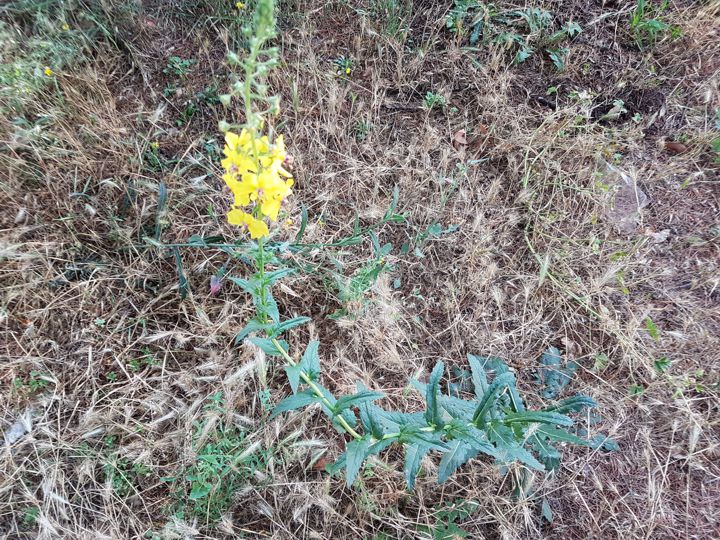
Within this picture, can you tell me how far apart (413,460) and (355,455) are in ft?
0.69

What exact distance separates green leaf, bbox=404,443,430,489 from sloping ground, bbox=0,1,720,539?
1.21ft

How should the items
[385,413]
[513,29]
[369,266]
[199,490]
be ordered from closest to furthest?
[385,413] < [199,490] < [369,266] < [513,29]

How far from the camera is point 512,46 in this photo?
9.86 feet

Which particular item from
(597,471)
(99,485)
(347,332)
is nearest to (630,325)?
(597,471)

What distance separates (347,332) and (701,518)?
5.70ft

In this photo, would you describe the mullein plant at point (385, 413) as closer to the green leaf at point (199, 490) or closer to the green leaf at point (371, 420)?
the green leaf at point (371, 420)

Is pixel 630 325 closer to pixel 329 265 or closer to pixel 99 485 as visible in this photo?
pixel 329 265

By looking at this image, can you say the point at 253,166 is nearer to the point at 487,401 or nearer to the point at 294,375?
the point at 294,375

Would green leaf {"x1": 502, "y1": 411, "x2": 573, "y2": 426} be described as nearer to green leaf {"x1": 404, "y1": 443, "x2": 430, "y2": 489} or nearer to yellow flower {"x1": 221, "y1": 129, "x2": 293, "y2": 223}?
green leaf {"x1": 404, "y1": 443, "x2": 430, "y2": 489}

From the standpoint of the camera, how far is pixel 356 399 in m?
1.64

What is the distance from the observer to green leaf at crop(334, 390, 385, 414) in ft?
5.36

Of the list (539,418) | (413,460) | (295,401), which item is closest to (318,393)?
(295,401)

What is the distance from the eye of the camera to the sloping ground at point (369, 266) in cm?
198

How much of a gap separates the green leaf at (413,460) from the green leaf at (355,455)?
14 centimetres
